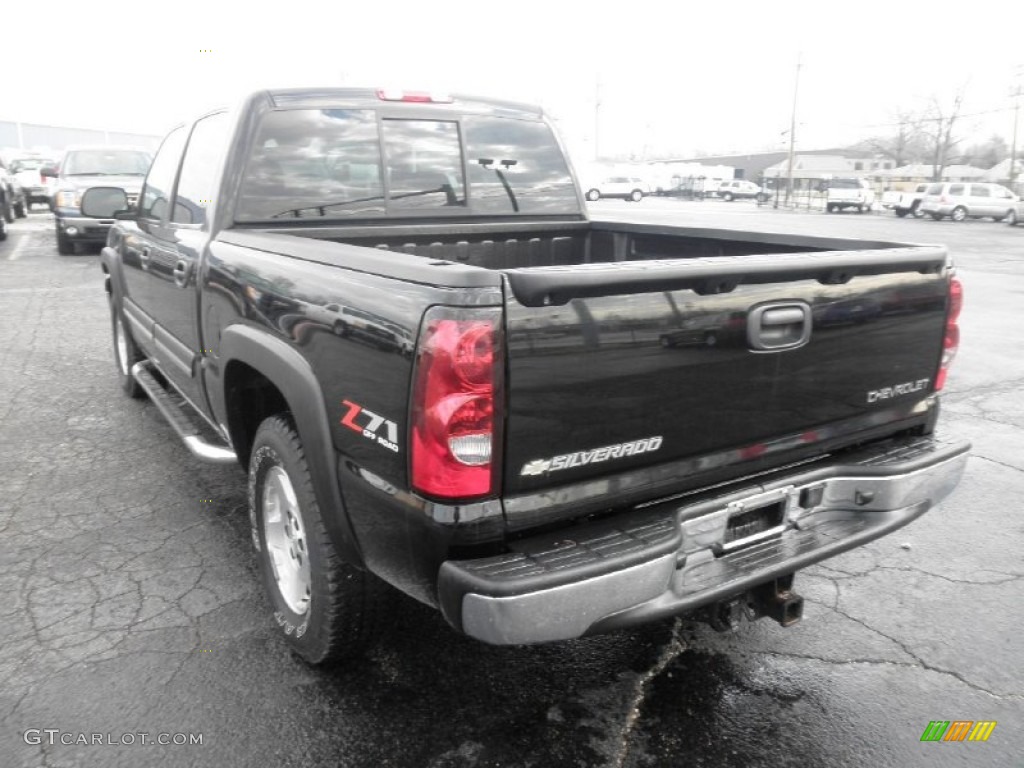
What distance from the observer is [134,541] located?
383 centimetres

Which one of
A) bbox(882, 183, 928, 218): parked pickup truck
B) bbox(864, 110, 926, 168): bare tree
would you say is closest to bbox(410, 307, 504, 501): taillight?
bbox(882, 183, 928, 218): parked pickup truck

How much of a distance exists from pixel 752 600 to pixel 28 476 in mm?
3980

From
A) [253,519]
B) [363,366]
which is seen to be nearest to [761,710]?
[363,366]

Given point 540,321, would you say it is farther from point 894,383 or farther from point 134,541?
point 134,541

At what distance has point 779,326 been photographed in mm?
2477

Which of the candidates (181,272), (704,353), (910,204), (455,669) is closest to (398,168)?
(181,272)

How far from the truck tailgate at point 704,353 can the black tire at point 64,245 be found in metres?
14.6

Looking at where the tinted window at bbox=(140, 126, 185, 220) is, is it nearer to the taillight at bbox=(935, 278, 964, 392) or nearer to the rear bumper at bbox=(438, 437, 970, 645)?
the rear bumper at bbox=(438, 437, 970, 645)

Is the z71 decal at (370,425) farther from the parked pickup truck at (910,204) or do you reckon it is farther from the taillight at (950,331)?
the parked pickup truck at (910,204)

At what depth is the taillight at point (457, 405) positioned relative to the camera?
6.54 feet

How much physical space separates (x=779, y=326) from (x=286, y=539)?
189 cm

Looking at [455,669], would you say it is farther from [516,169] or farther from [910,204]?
[910,204]

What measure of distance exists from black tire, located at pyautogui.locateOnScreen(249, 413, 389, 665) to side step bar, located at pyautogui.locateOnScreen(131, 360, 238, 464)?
1.73ft

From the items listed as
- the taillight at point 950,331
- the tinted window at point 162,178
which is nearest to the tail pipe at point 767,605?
the taillight at point 950,331
